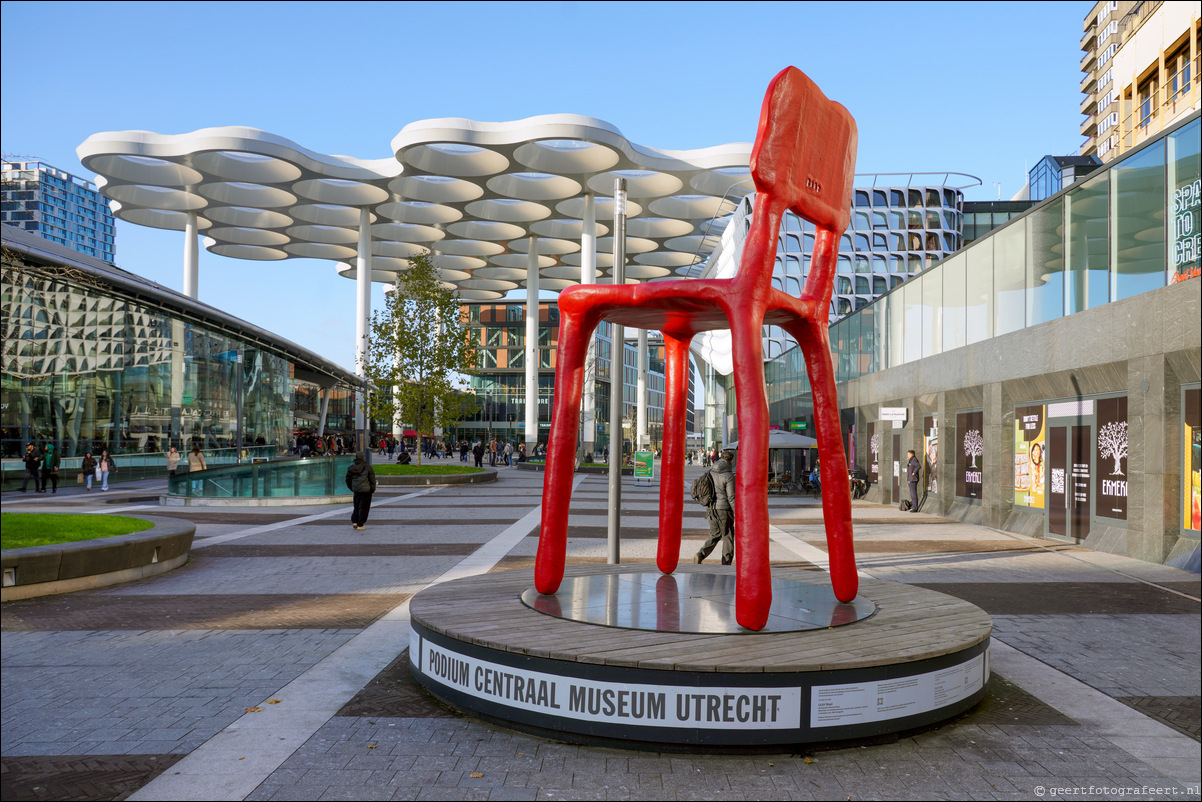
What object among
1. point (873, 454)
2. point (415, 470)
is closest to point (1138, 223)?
point (873, 454)

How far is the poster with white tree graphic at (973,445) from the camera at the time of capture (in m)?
20.4

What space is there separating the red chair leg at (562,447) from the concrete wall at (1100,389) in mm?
5970

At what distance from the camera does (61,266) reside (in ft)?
87.5

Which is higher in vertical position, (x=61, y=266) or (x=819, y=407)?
(x=61, y=266)

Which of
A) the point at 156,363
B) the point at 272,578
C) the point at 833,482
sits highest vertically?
the point at 156,363

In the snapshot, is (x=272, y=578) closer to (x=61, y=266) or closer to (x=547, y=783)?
(x=547, y=783)

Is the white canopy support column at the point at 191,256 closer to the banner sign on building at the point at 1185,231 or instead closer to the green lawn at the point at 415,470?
the green lawn at the point at 415,470

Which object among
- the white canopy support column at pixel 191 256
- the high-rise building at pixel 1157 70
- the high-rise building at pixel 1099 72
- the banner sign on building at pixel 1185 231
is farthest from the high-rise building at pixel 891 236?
the banner sign on building at pixel 1185 231

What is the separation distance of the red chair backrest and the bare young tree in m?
10.1

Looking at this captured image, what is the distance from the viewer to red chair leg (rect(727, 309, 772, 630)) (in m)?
5.75

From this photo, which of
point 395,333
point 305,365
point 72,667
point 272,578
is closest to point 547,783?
point 72,667

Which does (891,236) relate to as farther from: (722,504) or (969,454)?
(722,504)

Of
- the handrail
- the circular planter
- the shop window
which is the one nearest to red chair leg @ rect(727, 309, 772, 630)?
the circular planter

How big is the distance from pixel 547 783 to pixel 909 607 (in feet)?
11.9
